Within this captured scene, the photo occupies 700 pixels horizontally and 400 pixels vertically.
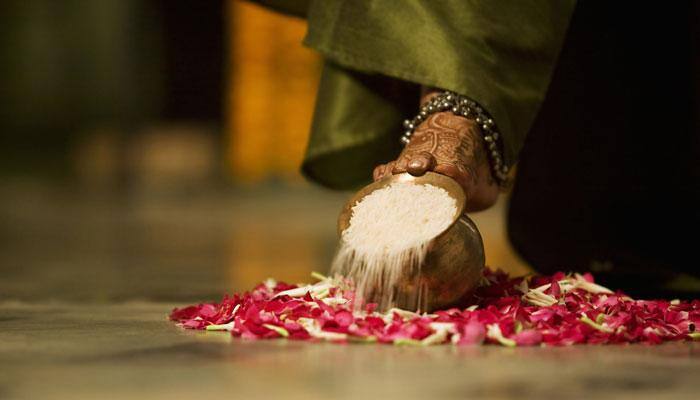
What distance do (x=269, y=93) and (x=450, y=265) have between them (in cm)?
708

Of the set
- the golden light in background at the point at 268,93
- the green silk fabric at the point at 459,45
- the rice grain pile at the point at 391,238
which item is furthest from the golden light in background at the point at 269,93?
the rice grain pile at the point at 391,238

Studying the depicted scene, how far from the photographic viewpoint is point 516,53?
62.1 inches

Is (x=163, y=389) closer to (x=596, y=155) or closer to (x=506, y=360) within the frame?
(x=506, y=360)

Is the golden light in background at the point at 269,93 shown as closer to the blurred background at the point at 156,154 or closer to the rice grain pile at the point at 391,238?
the blurred background at the point at 156,154

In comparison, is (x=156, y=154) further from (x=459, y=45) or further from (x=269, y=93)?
(x=459, y=45)

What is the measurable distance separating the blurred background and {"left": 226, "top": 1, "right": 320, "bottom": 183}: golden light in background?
11 mm

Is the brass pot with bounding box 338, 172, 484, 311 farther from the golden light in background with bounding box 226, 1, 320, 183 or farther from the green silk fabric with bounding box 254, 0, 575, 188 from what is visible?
the golden light in background with bounding box 226, 1, 320, 183

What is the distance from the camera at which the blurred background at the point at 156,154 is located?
2.76 meters

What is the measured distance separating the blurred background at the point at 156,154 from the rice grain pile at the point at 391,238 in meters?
0.65

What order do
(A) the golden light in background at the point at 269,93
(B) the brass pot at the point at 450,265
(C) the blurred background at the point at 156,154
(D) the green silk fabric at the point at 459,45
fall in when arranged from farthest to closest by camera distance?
(A) the golden light in background at the point at 269,93
(C) the blurred background at the point at 156,154
(D) the green silk fabric at the point at 459,45
(B) the brass pot at the point at 450,265

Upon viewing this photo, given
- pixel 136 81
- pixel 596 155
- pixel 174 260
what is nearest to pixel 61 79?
pixel 136 81

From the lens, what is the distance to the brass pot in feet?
4.12

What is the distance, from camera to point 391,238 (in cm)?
127

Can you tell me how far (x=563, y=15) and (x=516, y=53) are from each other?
0.09m
